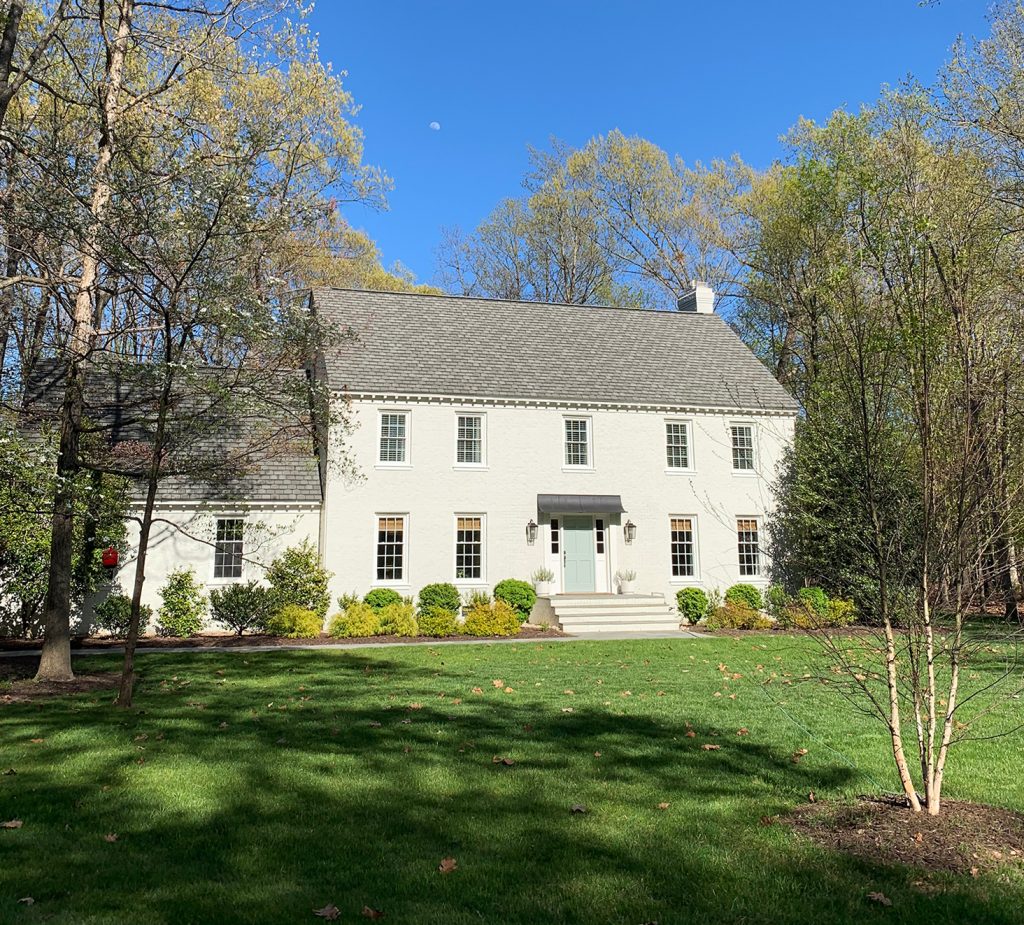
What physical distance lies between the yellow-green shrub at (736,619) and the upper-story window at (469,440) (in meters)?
8.21

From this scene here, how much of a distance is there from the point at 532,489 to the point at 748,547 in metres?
7.39

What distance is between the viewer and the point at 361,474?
20672 mm

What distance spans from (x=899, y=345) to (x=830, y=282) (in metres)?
0.70

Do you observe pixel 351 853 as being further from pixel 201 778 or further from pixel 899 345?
pixel 899 345

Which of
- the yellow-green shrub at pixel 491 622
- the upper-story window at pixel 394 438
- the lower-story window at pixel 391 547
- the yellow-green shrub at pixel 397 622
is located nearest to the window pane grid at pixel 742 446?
the yellow-green shrub at pixel 491 622

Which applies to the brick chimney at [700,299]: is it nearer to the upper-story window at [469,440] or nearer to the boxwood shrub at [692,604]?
the upper-story window at [469,440]

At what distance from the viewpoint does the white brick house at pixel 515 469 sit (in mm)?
20391

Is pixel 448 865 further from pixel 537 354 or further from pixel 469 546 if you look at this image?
pixel 537 354

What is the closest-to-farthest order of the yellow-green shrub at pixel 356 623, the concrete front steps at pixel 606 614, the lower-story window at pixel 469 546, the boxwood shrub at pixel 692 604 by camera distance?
the yellow-green shrub at pixel 356 623 < the concrete front steps at pixel 606 614 < the lower-story window at pixel 469 546 < the boxwood shrub at pixel 692 604

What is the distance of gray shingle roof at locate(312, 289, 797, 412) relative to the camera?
22188mm

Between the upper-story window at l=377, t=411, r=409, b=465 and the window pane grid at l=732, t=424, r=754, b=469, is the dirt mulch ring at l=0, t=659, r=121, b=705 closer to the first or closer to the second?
the upper-story window at l=377, t=411, r=409, b=465

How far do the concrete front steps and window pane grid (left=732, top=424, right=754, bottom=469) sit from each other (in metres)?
5.65

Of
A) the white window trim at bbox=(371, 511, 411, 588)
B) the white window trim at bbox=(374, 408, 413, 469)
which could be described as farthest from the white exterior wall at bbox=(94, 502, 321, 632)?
the white window trim at bbox=(374, 408, 413, 469)

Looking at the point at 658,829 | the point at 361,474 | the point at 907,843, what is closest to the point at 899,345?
the point at 907,843
